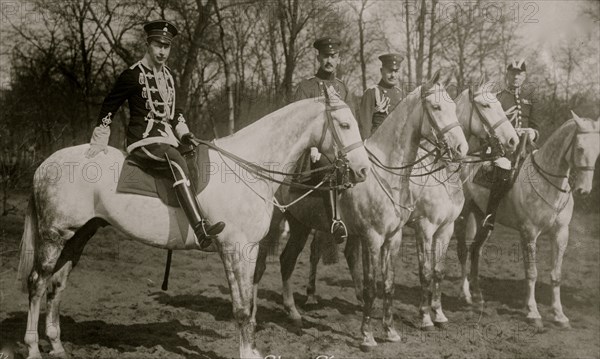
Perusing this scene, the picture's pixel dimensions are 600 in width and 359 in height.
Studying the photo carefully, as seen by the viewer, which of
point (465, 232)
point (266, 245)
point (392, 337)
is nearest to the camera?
point (392, 337)

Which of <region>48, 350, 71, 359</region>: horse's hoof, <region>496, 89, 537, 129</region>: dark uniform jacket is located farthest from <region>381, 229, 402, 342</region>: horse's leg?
<region>48, 350, 71, 359</region>: horse's hoof

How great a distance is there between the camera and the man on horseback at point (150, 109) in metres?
5.05

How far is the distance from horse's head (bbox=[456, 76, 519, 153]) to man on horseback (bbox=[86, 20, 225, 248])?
3.96 metres

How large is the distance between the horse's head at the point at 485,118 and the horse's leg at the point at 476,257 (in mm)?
2179

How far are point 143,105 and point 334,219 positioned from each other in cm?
261


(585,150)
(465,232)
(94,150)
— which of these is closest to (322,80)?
(94,150)

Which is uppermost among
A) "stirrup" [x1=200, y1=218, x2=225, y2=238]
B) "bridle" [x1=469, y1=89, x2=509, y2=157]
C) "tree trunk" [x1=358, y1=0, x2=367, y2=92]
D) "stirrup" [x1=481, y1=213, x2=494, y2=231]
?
"tree trunk" [x1=358, y1=0, x2=367, y2=92]

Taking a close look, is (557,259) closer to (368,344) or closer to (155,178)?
(368,344)

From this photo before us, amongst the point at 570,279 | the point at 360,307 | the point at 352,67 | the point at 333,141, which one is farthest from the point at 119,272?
the point at 352,67

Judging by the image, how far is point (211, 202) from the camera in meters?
5.07

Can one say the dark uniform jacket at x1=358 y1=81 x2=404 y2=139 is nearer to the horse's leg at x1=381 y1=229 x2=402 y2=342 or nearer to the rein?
the horse's leg at x1=381 y1=229 x2=402 y2=342

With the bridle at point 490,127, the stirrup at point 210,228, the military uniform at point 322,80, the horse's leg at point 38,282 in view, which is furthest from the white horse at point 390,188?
the horse's leg at point 38,282

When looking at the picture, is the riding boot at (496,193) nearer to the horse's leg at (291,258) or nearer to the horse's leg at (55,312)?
the horse's leg at (291,258)

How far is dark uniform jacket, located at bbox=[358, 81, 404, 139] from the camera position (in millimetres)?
7324
